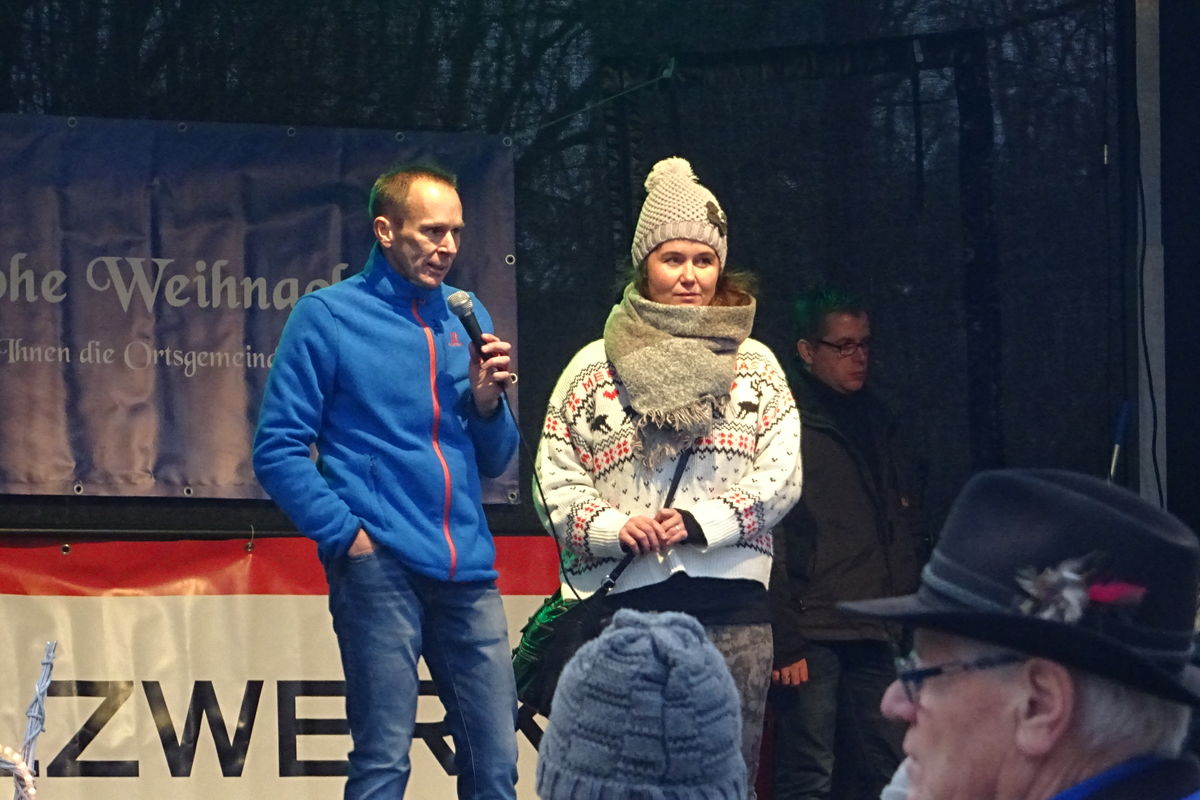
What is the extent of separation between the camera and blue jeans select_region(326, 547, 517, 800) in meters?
3.87

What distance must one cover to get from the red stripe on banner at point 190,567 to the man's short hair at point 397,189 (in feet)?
4.05

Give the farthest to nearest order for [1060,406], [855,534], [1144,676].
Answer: [1060,406] → [855,534] → [1144,676]

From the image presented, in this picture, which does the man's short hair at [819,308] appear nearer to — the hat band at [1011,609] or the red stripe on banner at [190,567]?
the red stripe on banner at [190,567]

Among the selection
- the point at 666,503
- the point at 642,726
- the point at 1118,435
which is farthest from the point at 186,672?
the point at 642,726

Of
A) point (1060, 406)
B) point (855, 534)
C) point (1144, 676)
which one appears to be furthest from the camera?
point (1060, 406)

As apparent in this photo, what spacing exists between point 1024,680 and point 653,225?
100 inches

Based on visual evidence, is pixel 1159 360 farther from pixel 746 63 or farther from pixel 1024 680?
pixel 1024 680

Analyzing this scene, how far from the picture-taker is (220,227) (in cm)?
487

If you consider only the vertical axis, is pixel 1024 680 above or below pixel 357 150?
below

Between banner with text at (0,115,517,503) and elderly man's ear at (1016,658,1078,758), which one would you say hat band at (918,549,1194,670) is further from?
banner with text at (0,115,517,503)

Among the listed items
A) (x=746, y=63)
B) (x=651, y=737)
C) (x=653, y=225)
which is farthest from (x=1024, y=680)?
(x=746, y=63)

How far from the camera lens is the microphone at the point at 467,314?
153 inches

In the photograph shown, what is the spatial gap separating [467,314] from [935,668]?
226 centimetres

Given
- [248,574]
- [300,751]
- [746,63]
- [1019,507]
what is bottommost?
[300,751]
